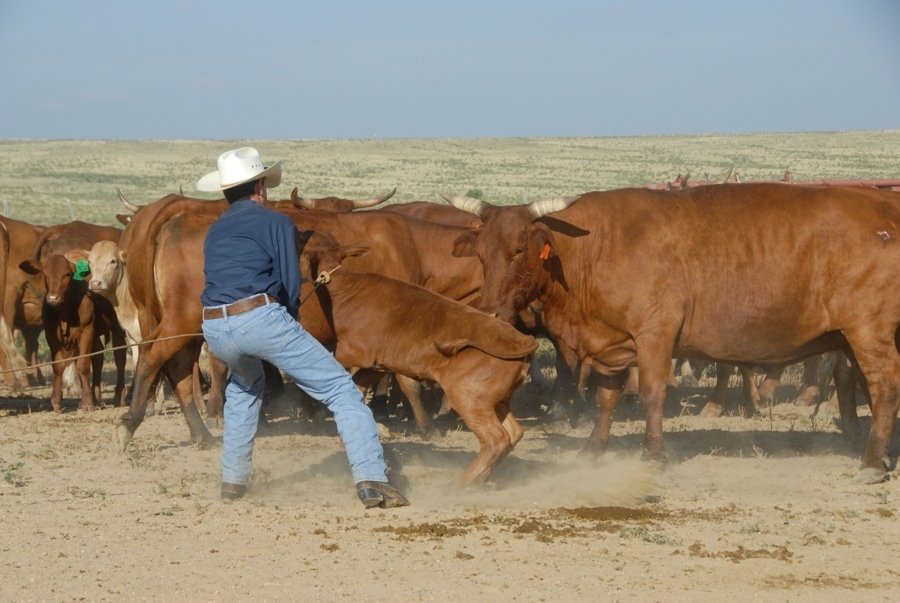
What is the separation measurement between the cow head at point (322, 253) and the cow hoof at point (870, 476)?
3690mm

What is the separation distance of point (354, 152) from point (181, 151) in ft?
45.3

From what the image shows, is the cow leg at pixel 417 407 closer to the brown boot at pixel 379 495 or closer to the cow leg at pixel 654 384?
the cow leg at pixel 654 384

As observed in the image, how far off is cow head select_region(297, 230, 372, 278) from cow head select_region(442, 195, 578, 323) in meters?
0.95

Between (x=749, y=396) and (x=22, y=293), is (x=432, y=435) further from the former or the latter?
(x=22, y=293)

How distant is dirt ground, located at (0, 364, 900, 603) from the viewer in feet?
17.2

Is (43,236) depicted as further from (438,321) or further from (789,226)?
(789,226)

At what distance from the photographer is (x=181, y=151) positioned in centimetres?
8919

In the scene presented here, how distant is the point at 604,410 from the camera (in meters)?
8.40

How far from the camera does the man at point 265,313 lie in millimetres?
6355

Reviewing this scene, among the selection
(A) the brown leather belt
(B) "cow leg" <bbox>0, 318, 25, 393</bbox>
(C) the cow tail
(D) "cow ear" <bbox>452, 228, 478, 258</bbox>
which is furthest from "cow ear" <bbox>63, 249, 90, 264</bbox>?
(C) the cow tail

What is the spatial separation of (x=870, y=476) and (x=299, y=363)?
12.9 feet

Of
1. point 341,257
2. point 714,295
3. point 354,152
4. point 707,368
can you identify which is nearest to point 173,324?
point 341,257

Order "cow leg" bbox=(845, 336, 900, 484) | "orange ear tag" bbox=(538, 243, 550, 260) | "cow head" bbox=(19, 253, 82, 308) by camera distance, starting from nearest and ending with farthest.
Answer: "cow leg" bbox=(845, 336, 900, 484) < "orange ear tag" bbox=(538, 243, 550, 260) < "cow head" bbox=(19, 253, 82, 308)

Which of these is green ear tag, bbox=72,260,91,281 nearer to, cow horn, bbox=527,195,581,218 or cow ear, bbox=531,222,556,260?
cow horn, bbox=527,195,581,218
